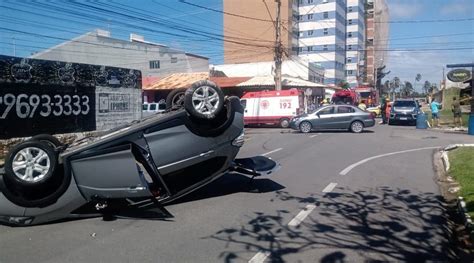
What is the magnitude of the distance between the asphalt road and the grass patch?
0.47 m

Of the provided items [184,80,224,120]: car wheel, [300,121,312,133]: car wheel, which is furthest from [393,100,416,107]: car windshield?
[184,80,224,120]: car wheel

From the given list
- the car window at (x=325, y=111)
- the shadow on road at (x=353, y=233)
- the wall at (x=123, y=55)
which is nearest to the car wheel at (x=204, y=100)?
the shadow on road at (x=353, y=233)

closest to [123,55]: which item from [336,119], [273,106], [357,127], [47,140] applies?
[273,106]

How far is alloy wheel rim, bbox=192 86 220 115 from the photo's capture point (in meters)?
7.07

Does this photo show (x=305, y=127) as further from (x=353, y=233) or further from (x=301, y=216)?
(x=353, y=233)

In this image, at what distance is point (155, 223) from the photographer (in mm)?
6336

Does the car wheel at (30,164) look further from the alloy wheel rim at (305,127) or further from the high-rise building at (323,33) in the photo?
the high-rise building at (323,33)

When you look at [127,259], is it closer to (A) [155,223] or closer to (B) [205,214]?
(A) [155,223]

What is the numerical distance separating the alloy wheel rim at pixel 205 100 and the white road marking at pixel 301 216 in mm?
2022

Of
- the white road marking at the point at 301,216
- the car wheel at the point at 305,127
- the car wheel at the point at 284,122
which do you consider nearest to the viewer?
the white road marking at the point at 301,216

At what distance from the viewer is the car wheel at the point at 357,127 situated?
76.1 ft

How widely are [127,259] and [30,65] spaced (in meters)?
12.4

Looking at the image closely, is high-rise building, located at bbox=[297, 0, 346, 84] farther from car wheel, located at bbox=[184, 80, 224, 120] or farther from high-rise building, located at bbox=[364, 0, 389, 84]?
car wheel, located at bbox=[184, 80, 224, 120]

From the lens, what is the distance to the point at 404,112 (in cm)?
2906
